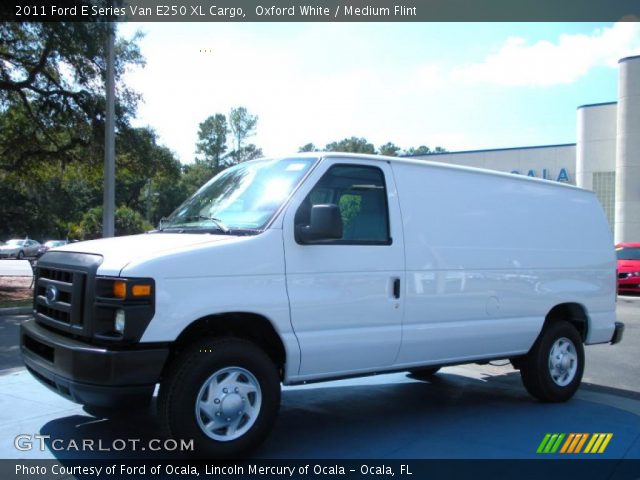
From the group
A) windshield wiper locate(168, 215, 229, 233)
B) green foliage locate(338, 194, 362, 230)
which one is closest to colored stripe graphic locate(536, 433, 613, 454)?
green foliage locate(338, 194, 362, 230)

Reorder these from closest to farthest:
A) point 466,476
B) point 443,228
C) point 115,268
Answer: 1. point 115,268
2. point 466,476
3. point 443,228

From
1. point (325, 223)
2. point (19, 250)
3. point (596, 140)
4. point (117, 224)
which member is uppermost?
point (596, 140)

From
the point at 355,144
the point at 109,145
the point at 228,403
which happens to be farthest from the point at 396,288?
the point at 355,144

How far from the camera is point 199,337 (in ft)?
14.9

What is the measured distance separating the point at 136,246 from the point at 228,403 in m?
1.30

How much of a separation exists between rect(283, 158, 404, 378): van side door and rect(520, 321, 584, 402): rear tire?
2089mm

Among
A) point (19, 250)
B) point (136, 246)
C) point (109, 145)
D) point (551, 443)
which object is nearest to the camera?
point (136, 246)

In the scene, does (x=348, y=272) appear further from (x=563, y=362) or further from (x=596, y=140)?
(x=596, y=140)

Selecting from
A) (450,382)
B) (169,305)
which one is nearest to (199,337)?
(169,305)

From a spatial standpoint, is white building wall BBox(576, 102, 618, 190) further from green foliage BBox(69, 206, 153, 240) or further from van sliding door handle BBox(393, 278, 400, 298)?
van sliding door handle BBox(393, 278, 400, 298)

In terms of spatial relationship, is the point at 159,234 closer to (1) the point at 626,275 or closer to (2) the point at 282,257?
Answer: (2) the point at 282,257

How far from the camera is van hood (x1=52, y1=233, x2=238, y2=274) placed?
13.8ft

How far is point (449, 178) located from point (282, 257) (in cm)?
213

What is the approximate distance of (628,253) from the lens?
1944 centimetres
